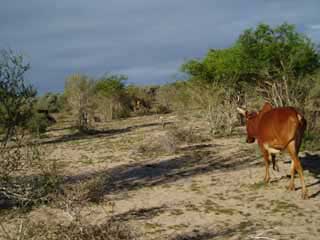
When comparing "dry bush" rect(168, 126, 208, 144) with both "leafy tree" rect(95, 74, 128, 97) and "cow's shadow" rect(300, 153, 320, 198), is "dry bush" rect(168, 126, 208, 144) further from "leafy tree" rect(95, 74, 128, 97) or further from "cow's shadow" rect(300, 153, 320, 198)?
"leafy tree" rect(95, 74, 128, 97)

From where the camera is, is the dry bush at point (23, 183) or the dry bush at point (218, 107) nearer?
the dry bush at point (23, 183)

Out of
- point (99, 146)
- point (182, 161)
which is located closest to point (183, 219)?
point (182, 161)

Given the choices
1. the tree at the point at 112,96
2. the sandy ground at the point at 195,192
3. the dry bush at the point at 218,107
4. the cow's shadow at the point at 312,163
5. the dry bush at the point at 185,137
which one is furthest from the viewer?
the tree at the point at 112,96

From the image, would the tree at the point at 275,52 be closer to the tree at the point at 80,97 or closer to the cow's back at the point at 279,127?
the cow's back at the point at 279,127

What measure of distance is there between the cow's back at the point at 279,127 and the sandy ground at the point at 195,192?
1055mm

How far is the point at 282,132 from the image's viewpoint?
9.42 metres

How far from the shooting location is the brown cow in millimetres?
9273

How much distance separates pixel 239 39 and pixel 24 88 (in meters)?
13.2

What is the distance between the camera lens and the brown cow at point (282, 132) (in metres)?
9.27

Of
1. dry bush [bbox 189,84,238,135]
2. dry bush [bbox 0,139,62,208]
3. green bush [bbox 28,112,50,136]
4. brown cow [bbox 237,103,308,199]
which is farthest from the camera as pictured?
dry bush [bbox 189,84,238,135]

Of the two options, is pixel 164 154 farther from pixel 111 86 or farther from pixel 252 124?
pixel 111 86

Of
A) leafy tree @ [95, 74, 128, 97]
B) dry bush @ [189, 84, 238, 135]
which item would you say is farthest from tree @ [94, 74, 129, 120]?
dry bush @ [189, 84, 238, 135]

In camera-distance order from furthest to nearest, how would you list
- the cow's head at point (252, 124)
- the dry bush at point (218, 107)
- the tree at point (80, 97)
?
the tree at point (80, 97) → the dry bush at point (218, 107) → the cow's head at point (252, 124)

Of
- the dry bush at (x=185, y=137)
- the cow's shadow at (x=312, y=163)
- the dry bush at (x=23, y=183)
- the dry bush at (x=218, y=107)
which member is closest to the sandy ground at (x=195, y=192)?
the cow's shadow at (x=312, y=163)
